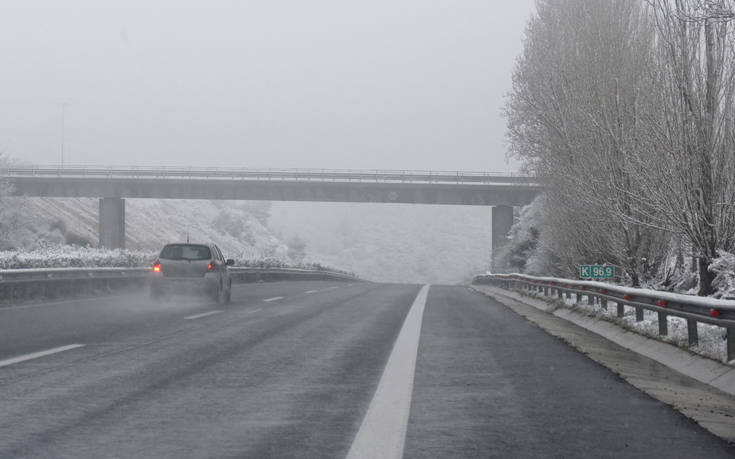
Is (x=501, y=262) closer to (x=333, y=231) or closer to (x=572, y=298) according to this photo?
(x=572, y=298)

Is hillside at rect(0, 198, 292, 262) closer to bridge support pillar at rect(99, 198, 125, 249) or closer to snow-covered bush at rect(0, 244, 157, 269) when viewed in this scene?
bridge support pillar at rect(99, 198, 125, 249)

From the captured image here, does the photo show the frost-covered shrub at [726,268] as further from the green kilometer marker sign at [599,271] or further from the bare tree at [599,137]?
the green kilometer marker sign at [599,271]

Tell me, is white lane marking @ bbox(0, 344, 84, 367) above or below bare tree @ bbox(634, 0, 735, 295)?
below

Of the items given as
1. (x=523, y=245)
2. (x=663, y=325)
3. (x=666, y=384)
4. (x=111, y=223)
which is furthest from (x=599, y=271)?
(x=111, y=223)

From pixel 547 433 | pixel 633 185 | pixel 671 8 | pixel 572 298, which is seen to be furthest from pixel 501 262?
pixel 547 433

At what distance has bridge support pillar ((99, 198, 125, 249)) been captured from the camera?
5591cm

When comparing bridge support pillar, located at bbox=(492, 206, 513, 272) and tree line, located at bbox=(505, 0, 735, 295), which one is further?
bridge support pillar, located at bbox=(492, 206, 513, 272)

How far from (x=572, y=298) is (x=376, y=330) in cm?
955

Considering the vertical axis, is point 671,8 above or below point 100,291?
above

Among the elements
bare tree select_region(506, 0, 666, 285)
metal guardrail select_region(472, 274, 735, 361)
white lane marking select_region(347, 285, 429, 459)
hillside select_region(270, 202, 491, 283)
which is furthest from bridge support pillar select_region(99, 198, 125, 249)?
hillside select_region(270, 202, 491, 283)

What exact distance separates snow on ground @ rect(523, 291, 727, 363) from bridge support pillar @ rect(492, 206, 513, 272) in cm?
3965

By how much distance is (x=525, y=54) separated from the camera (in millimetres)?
33062

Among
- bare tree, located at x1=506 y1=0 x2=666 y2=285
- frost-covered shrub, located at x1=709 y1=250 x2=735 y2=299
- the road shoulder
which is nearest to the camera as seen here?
the road shoulder

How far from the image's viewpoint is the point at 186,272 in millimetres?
18828
